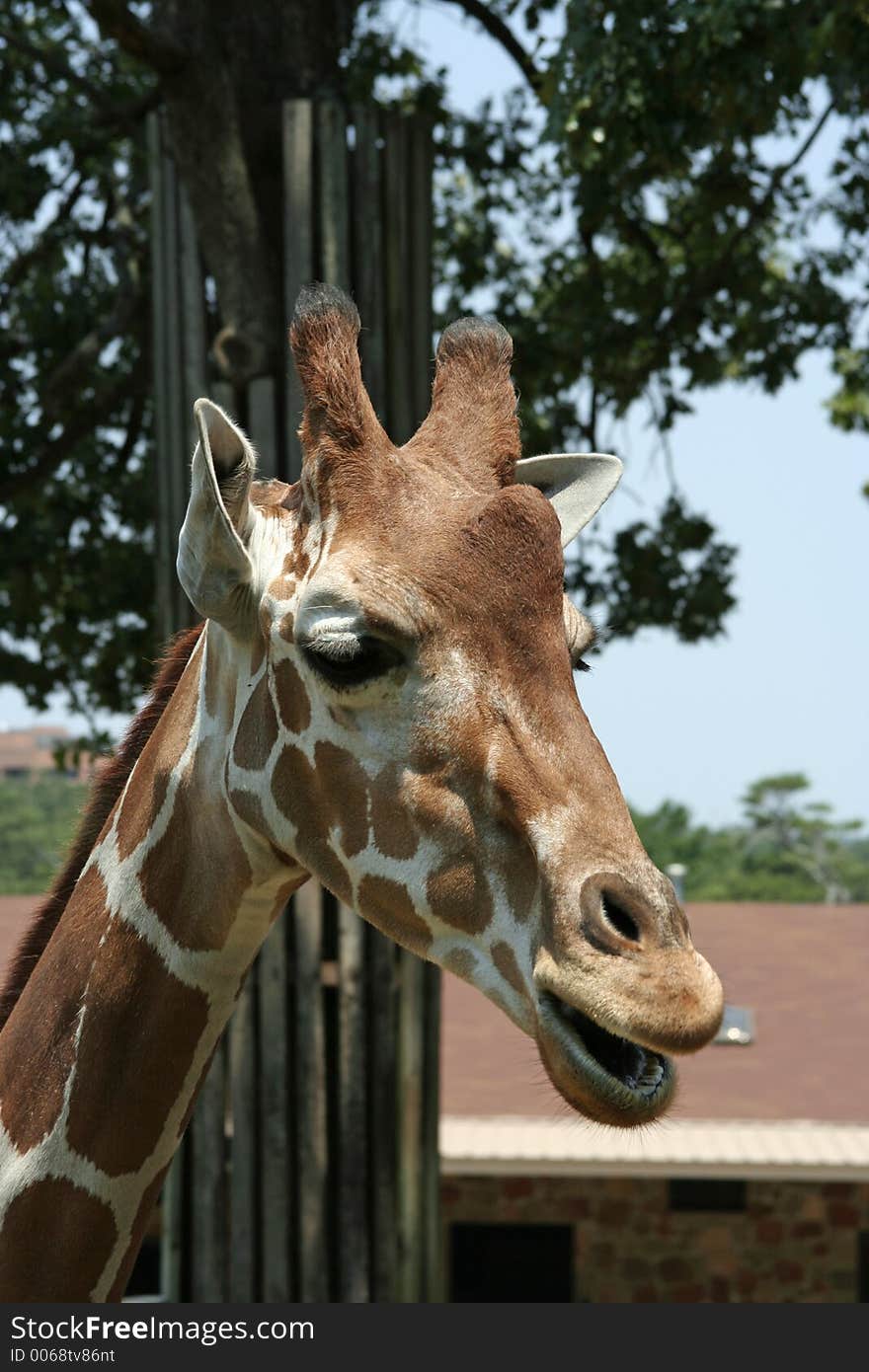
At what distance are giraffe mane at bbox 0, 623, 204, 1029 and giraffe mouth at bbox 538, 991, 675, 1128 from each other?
3.77 ft

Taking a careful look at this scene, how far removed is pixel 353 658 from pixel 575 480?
34.9 inches

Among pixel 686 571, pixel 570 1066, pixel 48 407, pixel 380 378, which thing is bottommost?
pixel 570 1066

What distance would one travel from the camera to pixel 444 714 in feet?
7.73

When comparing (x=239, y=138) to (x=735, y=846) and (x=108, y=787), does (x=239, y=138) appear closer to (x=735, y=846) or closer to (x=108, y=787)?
(x=108, y=787)

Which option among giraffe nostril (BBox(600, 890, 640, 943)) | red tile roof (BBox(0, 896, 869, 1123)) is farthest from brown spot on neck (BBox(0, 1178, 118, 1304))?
red tile roof (BBox(0, 896, 869, 1123))

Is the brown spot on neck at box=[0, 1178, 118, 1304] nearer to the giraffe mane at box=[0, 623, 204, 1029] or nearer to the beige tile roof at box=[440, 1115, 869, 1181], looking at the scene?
the giraffe mane at box=[0, 623, 204, 1029]

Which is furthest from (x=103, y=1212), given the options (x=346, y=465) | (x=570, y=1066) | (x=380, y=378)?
(x=380, y=378)

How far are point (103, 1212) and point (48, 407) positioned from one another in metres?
8.48

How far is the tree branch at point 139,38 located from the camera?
6.49m

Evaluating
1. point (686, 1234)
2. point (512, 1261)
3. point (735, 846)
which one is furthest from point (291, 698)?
point (735, 846)

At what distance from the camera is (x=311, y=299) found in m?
2.71

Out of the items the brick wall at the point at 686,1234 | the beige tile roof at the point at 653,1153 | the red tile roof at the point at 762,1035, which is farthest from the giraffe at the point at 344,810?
the brick wall at the point at 686,1234

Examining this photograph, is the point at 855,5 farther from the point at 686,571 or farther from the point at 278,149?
the point at 686,571

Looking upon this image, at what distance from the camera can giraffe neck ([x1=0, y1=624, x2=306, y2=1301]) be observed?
8.86 ft
